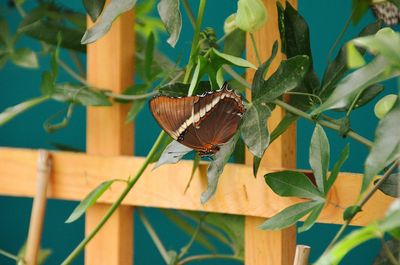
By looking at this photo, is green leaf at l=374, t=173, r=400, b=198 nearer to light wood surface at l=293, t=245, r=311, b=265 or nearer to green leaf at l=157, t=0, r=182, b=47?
light wood surface at l=293, t=245, r=311, b=265

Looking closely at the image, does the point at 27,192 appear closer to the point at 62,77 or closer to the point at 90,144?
the point at 90,144

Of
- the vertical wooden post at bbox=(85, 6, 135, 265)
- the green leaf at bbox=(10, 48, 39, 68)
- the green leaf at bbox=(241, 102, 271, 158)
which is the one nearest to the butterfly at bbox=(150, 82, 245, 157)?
the green leaf at bbox=(241, 102, 271, 158)

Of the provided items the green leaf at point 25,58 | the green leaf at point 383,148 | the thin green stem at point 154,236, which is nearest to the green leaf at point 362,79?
the green leaf at point 383,148

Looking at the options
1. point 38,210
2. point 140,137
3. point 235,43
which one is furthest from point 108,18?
point 140,137

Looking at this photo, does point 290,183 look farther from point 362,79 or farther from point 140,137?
point 140,137

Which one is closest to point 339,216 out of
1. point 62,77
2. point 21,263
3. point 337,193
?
point 337,193

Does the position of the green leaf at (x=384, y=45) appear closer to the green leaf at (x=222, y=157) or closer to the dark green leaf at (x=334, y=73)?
the green leaf at (x=222, y=157)
